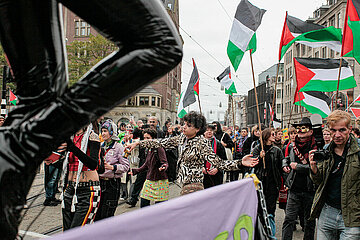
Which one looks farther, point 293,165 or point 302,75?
point 302,75

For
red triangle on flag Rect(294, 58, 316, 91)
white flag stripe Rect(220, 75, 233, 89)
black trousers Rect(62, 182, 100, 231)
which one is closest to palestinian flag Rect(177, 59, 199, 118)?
white flag stripe Rect(220, 75, 233, 89)

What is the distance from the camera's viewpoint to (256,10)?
689 centimetres

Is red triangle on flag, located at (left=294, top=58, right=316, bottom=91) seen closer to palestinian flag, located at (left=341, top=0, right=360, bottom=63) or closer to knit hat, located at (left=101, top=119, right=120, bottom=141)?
palestinian flag, located at (left=341, top=0, right=360, bottom=63)

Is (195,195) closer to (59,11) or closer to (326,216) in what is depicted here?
(59,11)

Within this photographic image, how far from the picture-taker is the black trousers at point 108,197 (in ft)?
17.2

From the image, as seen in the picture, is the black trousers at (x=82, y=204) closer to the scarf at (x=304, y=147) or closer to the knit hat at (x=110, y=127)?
the knit hat at (x=110, y=127)

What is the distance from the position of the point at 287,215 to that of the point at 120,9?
5182 mm

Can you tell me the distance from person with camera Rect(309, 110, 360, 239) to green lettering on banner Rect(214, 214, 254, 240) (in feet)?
6.00

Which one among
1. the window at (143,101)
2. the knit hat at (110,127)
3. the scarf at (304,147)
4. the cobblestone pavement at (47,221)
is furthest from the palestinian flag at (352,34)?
the window at (143,101)

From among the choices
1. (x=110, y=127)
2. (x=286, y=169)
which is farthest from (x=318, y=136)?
(x=110, y=127)

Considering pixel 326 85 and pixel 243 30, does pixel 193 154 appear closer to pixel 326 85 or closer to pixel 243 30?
pixel 243 30

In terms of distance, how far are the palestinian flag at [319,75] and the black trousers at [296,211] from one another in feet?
13.2

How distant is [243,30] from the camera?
6.97 meters

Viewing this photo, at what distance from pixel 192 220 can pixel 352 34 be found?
6.49 metres
